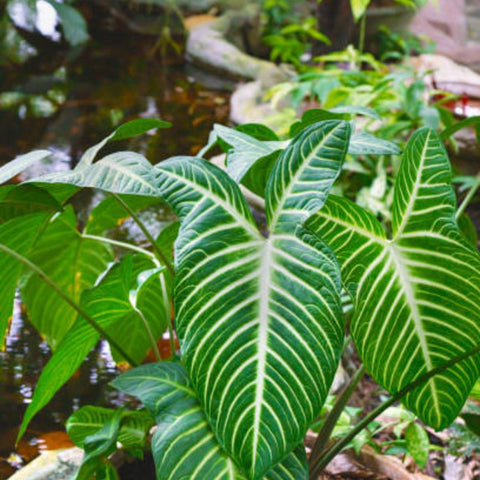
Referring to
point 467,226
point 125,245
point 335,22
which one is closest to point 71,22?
point 335,22

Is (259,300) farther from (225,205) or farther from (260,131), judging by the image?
(260,131)

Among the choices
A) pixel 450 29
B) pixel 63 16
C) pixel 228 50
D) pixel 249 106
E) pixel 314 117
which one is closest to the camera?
pixel 314 117

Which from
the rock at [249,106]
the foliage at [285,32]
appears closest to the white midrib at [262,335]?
the rock at [249,106]

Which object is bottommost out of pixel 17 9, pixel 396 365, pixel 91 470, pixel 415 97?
pixel 91 470

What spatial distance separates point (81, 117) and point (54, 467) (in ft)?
10.0

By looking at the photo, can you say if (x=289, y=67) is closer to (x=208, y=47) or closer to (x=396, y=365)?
(x=208, y=47)

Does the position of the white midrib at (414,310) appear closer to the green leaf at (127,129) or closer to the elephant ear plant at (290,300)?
the elephant ear plant at (290,300)

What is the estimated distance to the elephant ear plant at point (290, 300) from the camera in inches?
30.1

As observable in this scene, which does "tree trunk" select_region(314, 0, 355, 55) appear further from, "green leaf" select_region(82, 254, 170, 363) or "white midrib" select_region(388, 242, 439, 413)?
"white midrib" select_region(388, 242, 439, 413)

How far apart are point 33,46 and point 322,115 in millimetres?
5004

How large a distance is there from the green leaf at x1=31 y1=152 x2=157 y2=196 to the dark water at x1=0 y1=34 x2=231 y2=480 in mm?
914

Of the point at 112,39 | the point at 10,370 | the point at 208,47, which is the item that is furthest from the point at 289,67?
the point at 10,370

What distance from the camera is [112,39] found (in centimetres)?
600

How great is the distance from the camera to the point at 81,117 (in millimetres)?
3988
